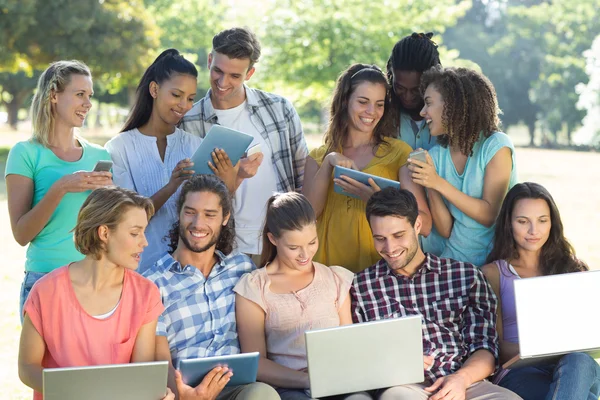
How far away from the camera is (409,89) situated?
4082mm

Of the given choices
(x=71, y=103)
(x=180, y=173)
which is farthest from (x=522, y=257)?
(x=71, y=103)

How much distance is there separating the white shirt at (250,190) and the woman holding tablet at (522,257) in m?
1.29

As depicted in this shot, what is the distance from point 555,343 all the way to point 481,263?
0.71 meters

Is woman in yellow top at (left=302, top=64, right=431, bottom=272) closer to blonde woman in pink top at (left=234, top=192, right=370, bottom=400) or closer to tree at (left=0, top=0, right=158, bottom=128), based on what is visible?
blonde woman in pink top at (left=234, top=192, right=370, bottom=400)

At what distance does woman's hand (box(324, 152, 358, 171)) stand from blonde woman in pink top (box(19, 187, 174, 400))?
108cm

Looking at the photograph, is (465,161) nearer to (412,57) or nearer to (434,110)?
(434,110)

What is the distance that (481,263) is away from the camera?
3.77 meters

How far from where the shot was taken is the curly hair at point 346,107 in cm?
393

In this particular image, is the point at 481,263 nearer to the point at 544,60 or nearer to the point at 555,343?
the point at 555,343

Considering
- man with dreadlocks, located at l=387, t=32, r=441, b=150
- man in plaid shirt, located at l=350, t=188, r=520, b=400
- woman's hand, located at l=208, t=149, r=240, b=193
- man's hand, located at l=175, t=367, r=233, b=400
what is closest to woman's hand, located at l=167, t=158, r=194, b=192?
woman's hand, located at l=208, t=149, r=240, b=193

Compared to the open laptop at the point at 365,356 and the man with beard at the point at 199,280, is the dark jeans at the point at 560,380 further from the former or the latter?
the man with beard at the point at 199,280

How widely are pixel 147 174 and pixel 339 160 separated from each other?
1.00 metres

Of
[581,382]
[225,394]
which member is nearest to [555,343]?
[581,382]

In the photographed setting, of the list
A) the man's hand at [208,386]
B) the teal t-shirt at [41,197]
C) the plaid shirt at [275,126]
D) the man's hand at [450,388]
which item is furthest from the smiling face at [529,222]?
the teal t-shirt at [41,197]
